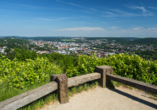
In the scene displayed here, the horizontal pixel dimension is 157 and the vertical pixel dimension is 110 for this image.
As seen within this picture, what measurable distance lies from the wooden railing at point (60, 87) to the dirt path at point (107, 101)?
0.25 m

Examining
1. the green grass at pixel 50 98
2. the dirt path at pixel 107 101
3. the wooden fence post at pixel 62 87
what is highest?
the wooden fence post at pixel 62 87

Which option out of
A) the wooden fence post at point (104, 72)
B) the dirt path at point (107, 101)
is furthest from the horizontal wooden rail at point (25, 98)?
the wooden fence post at point (104, 72)

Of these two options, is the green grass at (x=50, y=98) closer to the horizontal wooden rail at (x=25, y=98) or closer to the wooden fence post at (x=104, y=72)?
the wooden fence post at (x=104, y=72)

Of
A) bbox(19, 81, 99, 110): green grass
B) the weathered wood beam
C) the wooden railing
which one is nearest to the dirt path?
bbox(19, 81, 99, 110): green grass

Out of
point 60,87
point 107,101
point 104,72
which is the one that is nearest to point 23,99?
point 60,87

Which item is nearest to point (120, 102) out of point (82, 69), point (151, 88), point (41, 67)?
point (151, 88)

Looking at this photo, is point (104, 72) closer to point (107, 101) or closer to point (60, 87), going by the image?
point (107, 101)

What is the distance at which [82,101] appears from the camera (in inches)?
111

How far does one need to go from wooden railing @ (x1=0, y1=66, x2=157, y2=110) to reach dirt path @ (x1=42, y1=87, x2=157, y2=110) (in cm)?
25

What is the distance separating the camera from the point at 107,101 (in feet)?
9.30

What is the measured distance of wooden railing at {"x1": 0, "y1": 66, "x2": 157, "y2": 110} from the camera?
1803 millimetres

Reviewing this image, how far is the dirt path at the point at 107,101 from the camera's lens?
100.0 inches

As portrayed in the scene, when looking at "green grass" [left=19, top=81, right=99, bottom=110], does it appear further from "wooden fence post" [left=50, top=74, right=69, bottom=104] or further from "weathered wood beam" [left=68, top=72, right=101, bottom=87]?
"weathered wood beam" [left=68, top=72, right=101, bottom=87]

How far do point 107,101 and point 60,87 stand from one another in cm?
129
